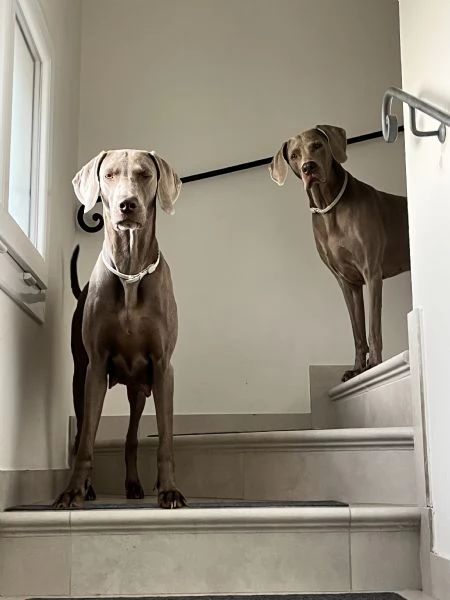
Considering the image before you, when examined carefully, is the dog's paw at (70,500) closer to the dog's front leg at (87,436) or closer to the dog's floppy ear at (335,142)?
the dog's front leg at (87,436)

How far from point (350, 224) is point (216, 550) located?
5.47 ft

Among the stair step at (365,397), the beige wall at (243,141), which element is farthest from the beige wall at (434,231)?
the beige wall at (243,141)

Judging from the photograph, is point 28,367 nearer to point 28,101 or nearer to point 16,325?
point 16,325

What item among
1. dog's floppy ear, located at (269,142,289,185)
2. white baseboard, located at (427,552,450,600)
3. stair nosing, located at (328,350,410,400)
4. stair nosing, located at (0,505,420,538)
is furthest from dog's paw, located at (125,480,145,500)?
dog's floppy ear, located at (269,142,289,185)

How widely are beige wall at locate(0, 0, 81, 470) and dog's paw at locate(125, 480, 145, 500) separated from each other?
0.29 metres

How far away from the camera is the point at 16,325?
90.8 inches

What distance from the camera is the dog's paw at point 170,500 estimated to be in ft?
6.77

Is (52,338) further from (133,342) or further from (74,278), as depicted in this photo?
(133,342)

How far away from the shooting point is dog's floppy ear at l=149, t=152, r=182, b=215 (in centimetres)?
236

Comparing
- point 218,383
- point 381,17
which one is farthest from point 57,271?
point 381,17

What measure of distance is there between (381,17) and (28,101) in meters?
1.96

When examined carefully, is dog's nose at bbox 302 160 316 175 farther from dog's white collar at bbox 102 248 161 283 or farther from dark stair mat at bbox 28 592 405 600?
dark stair mat at bbox 28 592 405 600

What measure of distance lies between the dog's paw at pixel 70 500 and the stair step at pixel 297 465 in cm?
55

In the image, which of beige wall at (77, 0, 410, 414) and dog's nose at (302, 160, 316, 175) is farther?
beige wall at (77, 0, 410, 414)
